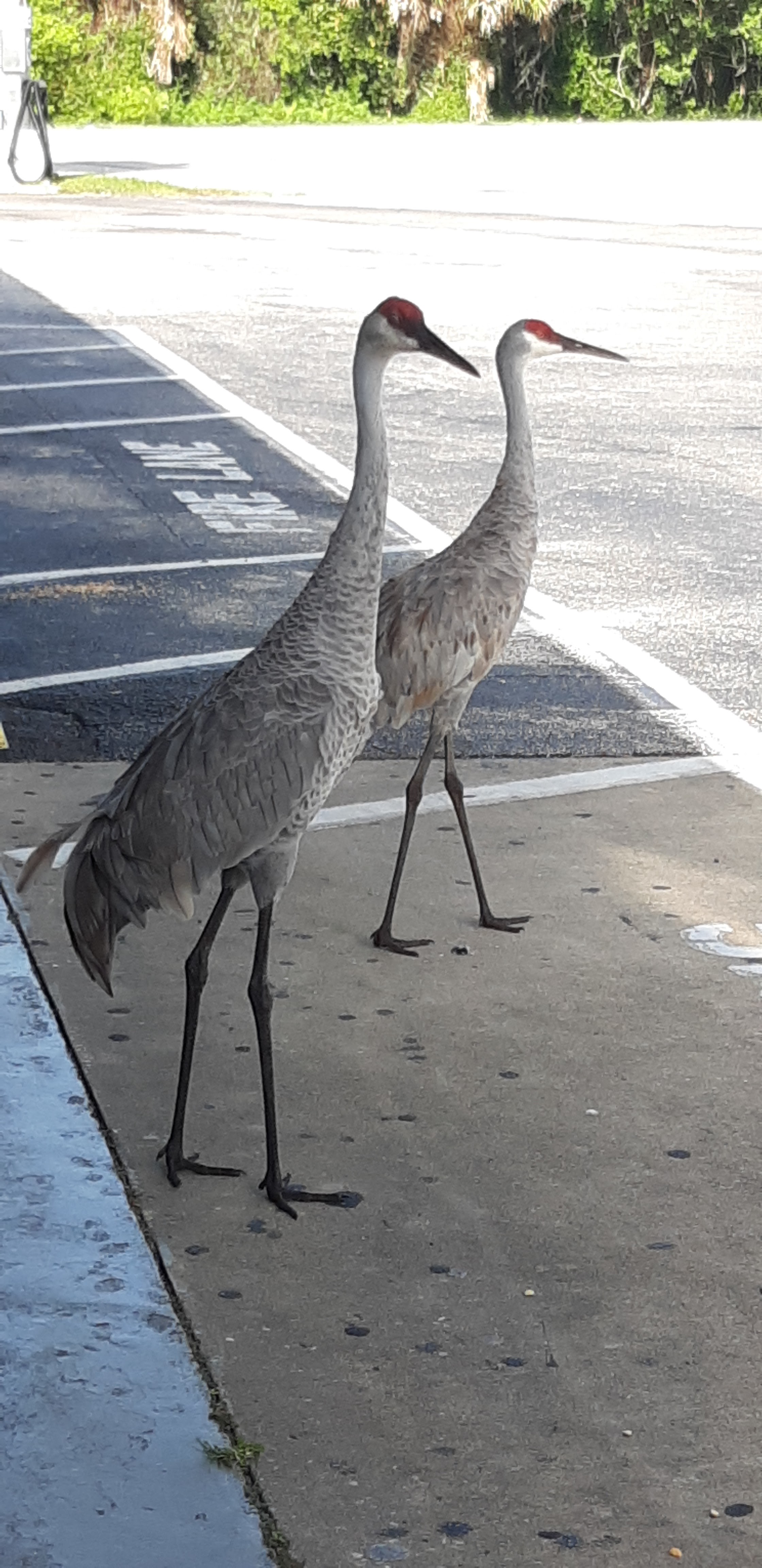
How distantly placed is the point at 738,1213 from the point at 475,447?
9209 millimetres

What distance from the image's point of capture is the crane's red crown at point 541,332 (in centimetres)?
643

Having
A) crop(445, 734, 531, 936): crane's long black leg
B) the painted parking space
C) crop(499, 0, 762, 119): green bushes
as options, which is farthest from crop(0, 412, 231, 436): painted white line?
crop(499, 0, 762, 119): green bushes

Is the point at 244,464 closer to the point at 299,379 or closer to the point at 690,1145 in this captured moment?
the point at 299,379

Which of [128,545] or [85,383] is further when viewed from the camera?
[85,383]

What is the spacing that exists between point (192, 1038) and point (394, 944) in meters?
1.32

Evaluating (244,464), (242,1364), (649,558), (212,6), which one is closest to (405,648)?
(242,1364)

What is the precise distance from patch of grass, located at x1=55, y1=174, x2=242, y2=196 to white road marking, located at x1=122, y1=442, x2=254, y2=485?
1892 cm

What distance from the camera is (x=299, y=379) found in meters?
15.3

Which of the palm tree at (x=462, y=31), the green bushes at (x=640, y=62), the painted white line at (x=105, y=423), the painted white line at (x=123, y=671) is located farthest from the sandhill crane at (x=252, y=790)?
the green bushes at (x=640, y=62)

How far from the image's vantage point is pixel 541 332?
6.45 m

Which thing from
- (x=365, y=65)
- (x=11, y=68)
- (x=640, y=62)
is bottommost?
(x=11, y=68)

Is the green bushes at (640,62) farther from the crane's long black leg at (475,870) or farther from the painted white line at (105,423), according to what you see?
the crane's long black leg at (475,870)

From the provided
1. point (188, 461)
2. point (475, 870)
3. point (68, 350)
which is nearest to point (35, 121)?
point (68, 350)

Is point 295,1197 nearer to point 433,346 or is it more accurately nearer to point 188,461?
point 433,346
